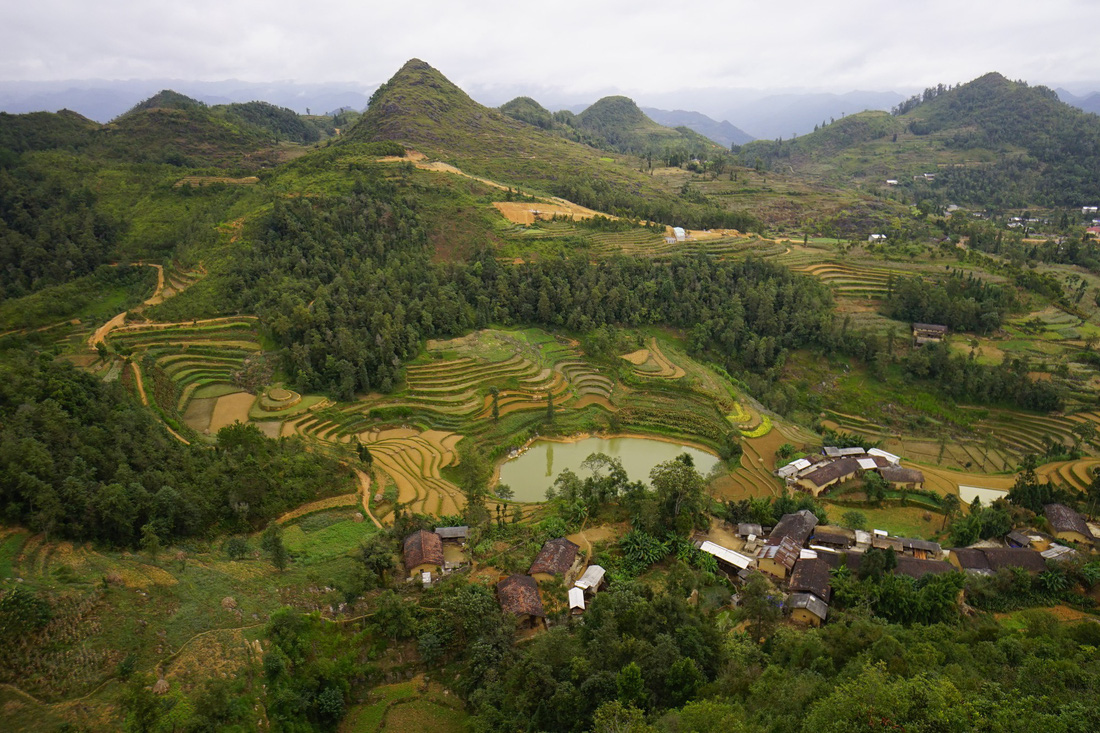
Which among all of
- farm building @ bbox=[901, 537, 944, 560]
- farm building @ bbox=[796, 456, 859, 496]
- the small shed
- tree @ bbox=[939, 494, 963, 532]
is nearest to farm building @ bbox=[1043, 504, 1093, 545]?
tree @ bbox=[939, 494, 963, 532]

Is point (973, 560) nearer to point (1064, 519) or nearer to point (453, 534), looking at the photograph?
point (1064, 519)

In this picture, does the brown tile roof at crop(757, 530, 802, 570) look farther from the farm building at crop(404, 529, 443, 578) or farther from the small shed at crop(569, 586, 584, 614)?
the farm building at crop(404, 529, 443, 578)

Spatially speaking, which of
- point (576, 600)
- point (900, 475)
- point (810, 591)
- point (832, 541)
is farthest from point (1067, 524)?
point (576, 600)

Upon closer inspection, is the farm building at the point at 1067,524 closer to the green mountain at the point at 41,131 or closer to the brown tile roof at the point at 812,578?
the brown tile roof at the point at 812,578

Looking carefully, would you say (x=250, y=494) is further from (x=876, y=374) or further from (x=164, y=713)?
(x=876, y=374)

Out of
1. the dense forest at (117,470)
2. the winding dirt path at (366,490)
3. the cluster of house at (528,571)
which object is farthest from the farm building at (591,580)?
the dense forest at (117,470)

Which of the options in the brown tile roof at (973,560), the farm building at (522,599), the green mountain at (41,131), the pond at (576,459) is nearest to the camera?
the farm building at (522,599)

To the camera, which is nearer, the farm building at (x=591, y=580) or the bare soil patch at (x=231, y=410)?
the farm building at (x=591, y=580)
